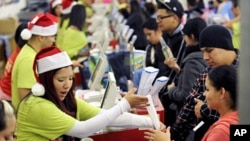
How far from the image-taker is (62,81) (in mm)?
2639

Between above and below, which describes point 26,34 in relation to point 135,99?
above

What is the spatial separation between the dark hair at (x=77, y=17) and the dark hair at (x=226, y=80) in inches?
162

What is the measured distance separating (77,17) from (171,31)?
2.37 metres

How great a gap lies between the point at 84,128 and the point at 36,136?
273mm

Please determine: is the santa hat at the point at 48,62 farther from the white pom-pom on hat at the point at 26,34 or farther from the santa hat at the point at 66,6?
the santa hat at the point at 66,6

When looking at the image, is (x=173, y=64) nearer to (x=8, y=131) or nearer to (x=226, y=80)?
(x=226, y=80)

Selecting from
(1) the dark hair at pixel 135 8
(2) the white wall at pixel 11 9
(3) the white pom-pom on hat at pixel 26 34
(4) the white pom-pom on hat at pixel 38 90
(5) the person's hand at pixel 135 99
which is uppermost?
(3) the white pom-pom on hat at pixel 26 34

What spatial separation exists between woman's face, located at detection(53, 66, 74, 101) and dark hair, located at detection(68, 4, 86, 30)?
11.7 ft

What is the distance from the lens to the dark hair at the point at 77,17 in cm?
622

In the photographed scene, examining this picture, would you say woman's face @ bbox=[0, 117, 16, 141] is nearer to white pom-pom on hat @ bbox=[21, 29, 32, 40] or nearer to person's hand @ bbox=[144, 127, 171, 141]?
person's hand @ bbox=[144, 127, 171, 141]

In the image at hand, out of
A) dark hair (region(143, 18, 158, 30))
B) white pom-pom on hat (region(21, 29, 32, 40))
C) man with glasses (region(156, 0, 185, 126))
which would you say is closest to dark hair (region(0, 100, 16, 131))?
white pom-pom on hat (region(21, 29, 32, 40))

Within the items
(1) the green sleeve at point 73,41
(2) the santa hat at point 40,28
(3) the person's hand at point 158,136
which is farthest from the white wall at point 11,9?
(3) the person's hand at point 158,136

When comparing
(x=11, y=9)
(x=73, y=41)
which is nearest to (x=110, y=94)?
(x=73, y=41)

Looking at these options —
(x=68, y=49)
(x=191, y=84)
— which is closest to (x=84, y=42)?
(x=68, y=49)
